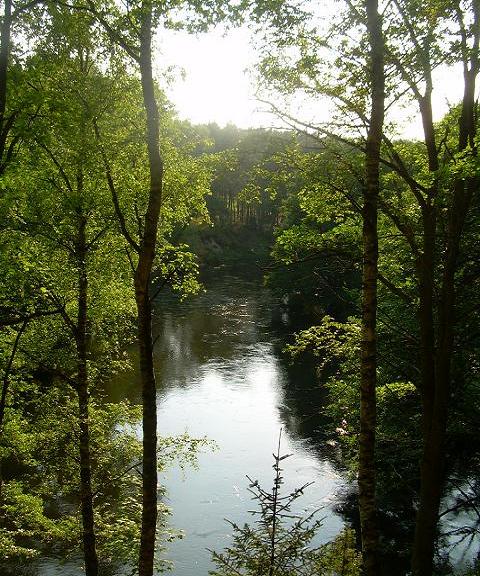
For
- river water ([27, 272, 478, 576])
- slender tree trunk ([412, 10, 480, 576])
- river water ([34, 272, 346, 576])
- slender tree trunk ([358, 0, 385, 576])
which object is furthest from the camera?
river water ([34, 272, 346, 576])

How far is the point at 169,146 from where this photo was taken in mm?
13805

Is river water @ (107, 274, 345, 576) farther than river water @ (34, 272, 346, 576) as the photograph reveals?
Yes

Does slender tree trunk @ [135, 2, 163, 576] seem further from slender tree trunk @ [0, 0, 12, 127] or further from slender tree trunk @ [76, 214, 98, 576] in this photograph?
slender tree trunk @ [76, 214, 98, 576]

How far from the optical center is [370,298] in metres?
8.45

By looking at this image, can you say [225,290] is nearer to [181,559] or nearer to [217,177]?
[181,559]

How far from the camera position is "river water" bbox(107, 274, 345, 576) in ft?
66.5

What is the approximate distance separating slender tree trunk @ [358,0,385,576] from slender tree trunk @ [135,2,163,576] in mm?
3647

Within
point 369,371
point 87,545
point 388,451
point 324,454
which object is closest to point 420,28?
point 369,371

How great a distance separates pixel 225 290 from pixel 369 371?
185 feet

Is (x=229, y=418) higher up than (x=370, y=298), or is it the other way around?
(x=370, y=298)

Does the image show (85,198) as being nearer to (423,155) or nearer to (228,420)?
(423,155)

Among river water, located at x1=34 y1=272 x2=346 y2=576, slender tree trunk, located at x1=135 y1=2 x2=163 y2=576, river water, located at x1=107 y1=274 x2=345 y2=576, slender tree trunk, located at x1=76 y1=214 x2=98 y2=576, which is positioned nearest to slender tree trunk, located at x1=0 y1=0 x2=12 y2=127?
slender tree trunk, located at x1=135 y1=2 x2=163 y2=576

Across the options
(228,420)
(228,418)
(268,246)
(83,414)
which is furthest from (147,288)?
(228,418)

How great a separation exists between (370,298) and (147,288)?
3.95m
